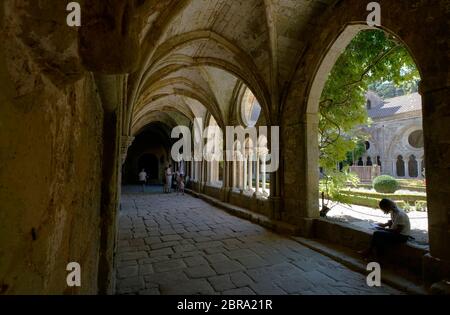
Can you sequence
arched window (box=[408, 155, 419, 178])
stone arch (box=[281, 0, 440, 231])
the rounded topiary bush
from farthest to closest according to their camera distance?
arched window (box=[408, 155, 419, 178]) → the rounded topiary bush → stone arch (box=[281, 0, 440, 231])

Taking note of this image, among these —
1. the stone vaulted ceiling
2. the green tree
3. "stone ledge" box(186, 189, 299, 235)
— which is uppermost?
the stone vaulted ceiling

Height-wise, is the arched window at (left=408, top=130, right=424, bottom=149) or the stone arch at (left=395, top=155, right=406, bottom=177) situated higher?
the arched window at (left=408, top=130, right=424, bottom=149)

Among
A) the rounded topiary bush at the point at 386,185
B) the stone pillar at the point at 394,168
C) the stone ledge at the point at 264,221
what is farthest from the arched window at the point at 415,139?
the stone ledge at the point at 264,221

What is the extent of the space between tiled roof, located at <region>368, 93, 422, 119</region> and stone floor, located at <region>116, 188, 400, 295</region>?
65.6 ft

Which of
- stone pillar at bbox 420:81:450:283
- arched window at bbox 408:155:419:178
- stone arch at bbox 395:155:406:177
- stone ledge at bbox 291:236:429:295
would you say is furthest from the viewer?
stone arch at bbox 395:155:406:177

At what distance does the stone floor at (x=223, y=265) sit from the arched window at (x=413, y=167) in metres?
19.3

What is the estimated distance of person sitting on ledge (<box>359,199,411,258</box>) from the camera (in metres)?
2.99

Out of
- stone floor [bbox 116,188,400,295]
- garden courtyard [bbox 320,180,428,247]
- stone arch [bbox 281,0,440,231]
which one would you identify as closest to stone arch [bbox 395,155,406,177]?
garden courtyard [bbox 320,180,428,247]

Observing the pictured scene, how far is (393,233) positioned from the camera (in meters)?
3.01

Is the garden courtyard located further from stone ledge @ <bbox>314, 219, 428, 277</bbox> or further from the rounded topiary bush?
the rounded topiary bush

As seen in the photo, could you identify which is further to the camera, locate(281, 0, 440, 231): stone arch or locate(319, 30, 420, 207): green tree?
locate(319, 30, 420, 207): green tree

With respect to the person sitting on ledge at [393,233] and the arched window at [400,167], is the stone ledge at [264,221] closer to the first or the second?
the person sitting on ledge at [393,233]

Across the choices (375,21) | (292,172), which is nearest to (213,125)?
(292,172)
